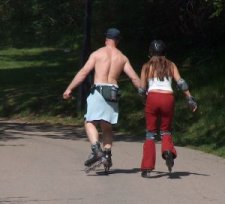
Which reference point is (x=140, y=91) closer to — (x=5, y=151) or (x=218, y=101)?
(x=5, y=151)

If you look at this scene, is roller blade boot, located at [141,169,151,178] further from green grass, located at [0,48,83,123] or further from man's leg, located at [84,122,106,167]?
green grass, located at [0,48,83,123]

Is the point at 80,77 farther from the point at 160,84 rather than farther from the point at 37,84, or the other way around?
the point at 37,84

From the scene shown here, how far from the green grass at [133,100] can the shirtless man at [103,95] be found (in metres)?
3.93

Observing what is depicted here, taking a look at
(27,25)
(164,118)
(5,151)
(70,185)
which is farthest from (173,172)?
(27,25)

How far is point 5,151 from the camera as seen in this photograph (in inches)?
555

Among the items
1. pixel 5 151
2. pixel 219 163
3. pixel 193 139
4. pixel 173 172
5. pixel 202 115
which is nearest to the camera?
pixel 173 172

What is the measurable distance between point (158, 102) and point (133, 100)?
11203 mm

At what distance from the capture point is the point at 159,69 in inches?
430

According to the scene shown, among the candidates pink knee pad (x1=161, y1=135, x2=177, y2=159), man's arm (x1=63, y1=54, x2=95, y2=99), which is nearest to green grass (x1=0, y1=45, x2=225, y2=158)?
pink knee pad (x1=161, y1=135, x2=177, y2=159)

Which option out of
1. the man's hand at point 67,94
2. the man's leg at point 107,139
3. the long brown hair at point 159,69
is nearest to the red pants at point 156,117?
the long brown hair at point 159,69

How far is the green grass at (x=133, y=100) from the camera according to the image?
→ 57.7 ft

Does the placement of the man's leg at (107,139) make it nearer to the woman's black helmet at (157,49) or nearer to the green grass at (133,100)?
the woman's black helmet at (157,49)

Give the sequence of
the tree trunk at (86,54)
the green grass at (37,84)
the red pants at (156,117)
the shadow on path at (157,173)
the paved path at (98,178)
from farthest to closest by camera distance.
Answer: the green grass at (37,84) < the tree trunk at (86,54) < the shadow on path at (157,173) < the red pants at (156,117) < the paved path at (98,178)

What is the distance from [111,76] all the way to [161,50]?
76 cm
